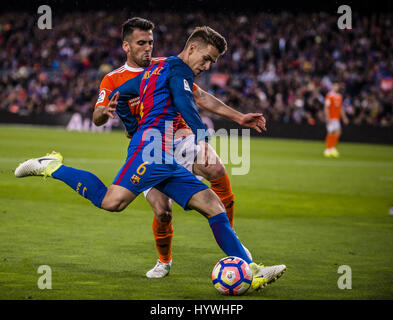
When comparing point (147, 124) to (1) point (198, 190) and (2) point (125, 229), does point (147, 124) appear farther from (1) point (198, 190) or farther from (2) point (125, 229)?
(2) point (125, 229)

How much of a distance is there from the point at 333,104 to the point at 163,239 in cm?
1680

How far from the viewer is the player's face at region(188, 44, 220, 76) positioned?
511 centimetres

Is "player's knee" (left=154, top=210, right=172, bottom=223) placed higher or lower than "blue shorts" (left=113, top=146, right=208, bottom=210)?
lower

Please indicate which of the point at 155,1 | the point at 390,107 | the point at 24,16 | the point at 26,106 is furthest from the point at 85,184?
the point at 24,16

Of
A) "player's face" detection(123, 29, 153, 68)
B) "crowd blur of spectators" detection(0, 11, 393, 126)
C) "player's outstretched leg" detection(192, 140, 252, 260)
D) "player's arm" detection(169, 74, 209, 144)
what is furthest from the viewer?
"crowd blur of spectators" detection(0, 11, 393, 126)

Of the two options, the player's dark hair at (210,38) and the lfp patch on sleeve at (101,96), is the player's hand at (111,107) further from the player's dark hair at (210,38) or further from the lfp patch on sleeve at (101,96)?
the player's dark hair at (210,38)

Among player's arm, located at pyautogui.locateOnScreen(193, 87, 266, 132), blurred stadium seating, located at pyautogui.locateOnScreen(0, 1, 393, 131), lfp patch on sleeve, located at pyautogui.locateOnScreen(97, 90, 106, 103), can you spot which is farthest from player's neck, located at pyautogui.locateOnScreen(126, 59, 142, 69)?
blurred stadium seating, located at pyautogui.locateOnScreen(0, 1, 393, 131)

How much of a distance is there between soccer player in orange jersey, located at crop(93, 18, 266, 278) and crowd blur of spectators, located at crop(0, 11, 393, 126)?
21632 millimetres

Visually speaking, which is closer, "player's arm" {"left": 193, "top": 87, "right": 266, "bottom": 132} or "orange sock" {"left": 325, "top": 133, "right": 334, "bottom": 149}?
"player's arm" {"left": 193, "top": 87, "right": 266, "bottom": 132}

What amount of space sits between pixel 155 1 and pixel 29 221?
25.7 meters

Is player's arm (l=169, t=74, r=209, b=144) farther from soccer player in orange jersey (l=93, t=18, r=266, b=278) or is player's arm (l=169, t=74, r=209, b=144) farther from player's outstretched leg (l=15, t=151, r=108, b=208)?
player's outstretched leg (l=15, t=151, r=108, b=208)

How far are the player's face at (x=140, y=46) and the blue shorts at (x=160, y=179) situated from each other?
129cm
